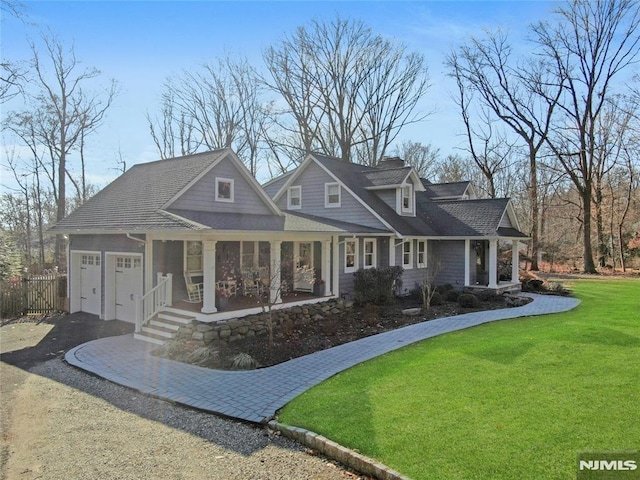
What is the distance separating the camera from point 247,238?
41.1ft

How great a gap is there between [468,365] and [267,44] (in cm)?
3163

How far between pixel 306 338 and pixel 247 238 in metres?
3.35

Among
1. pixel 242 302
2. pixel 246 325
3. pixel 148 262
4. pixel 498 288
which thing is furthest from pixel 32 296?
pixel 498 288

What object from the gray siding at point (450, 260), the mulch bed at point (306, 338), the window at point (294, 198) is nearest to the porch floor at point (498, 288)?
the gray siding at point (450, 260)

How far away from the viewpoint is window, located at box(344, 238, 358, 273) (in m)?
17.5

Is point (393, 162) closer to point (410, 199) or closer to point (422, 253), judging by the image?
point (410, 199)

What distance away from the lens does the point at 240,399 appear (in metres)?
7.44

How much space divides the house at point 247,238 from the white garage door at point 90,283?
4 cm

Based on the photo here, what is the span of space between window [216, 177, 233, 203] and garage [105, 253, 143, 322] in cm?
336

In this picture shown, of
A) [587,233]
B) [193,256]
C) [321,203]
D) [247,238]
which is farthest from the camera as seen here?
[587,233]

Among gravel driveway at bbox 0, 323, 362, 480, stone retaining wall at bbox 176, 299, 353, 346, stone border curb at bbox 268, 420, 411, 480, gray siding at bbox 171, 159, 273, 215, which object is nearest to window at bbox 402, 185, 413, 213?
gray siding at bbox 171, 159, 273, 215

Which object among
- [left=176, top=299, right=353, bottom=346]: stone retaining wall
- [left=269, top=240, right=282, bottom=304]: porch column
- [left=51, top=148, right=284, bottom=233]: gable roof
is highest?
[left=51, top=148, right=284, bottom=233]: gable roof

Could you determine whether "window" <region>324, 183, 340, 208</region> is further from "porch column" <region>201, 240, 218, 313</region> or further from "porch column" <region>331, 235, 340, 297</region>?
"porch column" <region>201, 240, 218, 313</region>

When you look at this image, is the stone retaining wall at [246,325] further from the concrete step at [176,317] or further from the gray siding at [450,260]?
the gray siding at [450,260]
